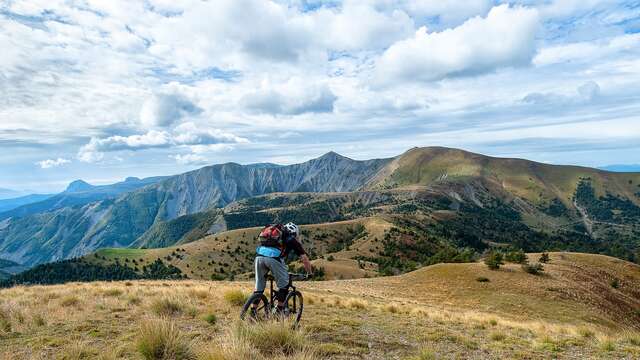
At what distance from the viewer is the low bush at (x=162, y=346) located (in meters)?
8.07

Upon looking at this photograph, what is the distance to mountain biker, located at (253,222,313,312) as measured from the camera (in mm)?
10578

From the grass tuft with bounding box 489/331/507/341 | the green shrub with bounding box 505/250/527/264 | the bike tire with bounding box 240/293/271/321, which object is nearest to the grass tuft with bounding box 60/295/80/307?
the bike tire with bounding box 240/293/271/321

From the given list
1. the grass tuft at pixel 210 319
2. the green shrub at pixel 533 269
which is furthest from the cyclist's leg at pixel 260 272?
the green shrub at pixel 533 269

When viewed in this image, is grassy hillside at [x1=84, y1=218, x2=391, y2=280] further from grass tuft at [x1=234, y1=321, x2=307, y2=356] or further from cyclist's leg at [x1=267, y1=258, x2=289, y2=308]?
grass tuft at [x1=234, y1=321, x2=307, y2=356]

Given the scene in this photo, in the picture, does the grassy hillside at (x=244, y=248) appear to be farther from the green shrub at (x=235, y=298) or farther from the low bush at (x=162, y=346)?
the low bush at (x=162, y=346)

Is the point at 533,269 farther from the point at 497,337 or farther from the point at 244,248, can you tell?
the point at 244,248

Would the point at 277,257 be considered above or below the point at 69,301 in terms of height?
above

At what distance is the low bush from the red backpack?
3.08 meters

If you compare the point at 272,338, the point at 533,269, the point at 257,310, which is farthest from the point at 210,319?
the point at 533,269

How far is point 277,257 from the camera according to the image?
417 inches

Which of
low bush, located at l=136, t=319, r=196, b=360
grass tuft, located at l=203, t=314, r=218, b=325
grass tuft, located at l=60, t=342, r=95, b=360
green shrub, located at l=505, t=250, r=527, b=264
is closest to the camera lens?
low bush, located at l=136, t=319, r=196, b=360

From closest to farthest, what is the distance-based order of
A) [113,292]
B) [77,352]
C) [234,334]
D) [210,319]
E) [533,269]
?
1. [77,352]
2. [234,334]
3. [210,319]
4. [113,292]
5. [533,269]

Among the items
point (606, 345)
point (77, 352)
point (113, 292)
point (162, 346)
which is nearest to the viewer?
point (162, 346)

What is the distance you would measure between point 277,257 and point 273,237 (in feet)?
1.74
